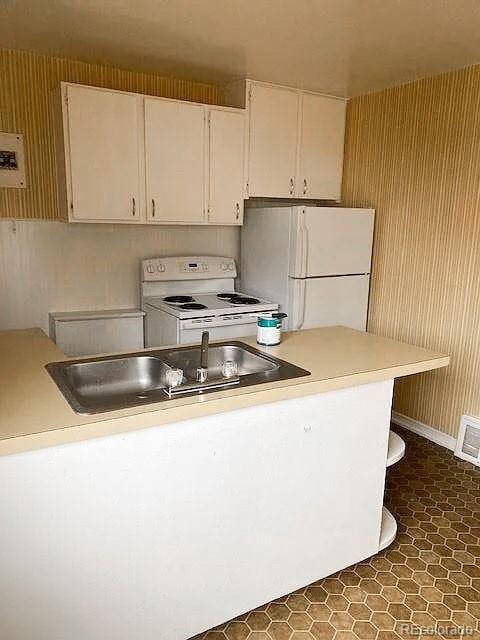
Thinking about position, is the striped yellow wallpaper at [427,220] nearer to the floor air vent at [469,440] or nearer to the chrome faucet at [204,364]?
the floor air vent at [469,440]

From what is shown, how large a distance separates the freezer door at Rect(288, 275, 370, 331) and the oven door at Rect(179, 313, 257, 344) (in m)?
0.32

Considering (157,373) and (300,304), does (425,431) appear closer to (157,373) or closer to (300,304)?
(300,304)

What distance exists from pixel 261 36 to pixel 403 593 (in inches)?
106

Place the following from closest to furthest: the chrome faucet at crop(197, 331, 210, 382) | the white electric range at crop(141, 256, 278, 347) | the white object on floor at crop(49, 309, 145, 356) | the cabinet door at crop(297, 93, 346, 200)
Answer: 1. the chrome faucet at crop(197, 331, 210, 382)
2. the white electric range at crop(141, 256, 278, 347)
3. the white object on floor at crop(49, 309, 145, 356)
4. the cabinet door at crop(297, 93, 346, 200)

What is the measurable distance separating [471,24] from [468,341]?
175cm

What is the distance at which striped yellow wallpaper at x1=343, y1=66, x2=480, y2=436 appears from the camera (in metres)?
2.98

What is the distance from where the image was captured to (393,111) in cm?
340

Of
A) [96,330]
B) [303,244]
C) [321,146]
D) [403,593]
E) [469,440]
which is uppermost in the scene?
[321,146]

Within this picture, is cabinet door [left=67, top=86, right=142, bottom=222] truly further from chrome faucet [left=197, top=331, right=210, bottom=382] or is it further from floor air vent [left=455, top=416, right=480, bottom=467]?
floor air vent [left=455, top=416, right=480, bottom=467]

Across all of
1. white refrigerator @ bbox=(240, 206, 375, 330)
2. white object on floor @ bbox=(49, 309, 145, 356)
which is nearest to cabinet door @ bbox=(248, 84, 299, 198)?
white refrigerator @ bbox=(240, 206, 375, 330)

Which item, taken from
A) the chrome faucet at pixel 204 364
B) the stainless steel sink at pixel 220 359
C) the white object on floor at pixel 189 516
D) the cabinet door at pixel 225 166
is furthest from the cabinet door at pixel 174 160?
the white object on floor at pixel 189 516

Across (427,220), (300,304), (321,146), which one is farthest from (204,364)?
(321,146)

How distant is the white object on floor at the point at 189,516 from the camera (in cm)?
131

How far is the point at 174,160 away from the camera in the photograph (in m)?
3.15
